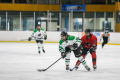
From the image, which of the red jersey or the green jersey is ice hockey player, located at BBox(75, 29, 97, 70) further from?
the green jersey

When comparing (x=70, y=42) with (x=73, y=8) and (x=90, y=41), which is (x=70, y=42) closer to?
(x=90, y=41)

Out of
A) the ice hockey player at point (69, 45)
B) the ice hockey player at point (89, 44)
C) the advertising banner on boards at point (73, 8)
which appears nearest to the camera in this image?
the ice hockey player at point (69, 45)

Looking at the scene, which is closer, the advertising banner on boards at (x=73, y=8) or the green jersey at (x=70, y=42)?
the green jersey at (x=70, y=42)

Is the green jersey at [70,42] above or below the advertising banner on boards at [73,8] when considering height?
below

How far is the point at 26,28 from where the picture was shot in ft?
64.5

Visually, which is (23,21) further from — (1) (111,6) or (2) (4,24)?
(1) (111,6)

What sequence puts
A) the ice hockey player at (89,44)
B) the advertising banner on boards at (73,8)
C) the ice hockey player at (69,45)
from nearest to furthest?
the ice hockey player at (69,45)
the ice hockey player at (89,44)
the advertising banner on boards at (73,8)

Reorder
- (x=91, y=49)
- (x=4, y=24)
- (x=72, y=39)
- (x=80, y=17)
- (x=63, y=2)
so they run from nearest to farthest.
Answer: (x=72, y=39) < (x=91, y=49) < (x=4, y=24) < (x=80, y=17) < (x=63, y=2)

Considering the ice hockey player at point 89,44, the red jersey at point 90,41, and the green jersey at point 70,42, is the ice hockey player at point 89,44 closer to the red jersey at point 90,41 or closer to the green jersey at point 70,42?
the red jersey at point 90,41

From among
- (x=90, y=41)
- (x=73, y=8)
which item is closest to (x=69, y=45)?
(x=90, y=41)

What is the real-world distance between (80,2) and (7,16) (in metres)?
6.76

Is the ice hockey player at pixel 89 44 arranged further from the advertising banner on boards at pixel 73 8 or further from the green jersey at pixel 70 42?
the advertising banner on boards at pixel 73 8

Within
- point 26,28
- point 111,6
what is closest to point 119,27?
point 111,6

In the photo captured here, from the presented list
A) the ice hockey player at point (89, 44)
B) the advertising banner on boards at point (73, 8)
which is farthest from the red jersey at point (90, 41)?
the advertising banner on boards at point (73, 8)
